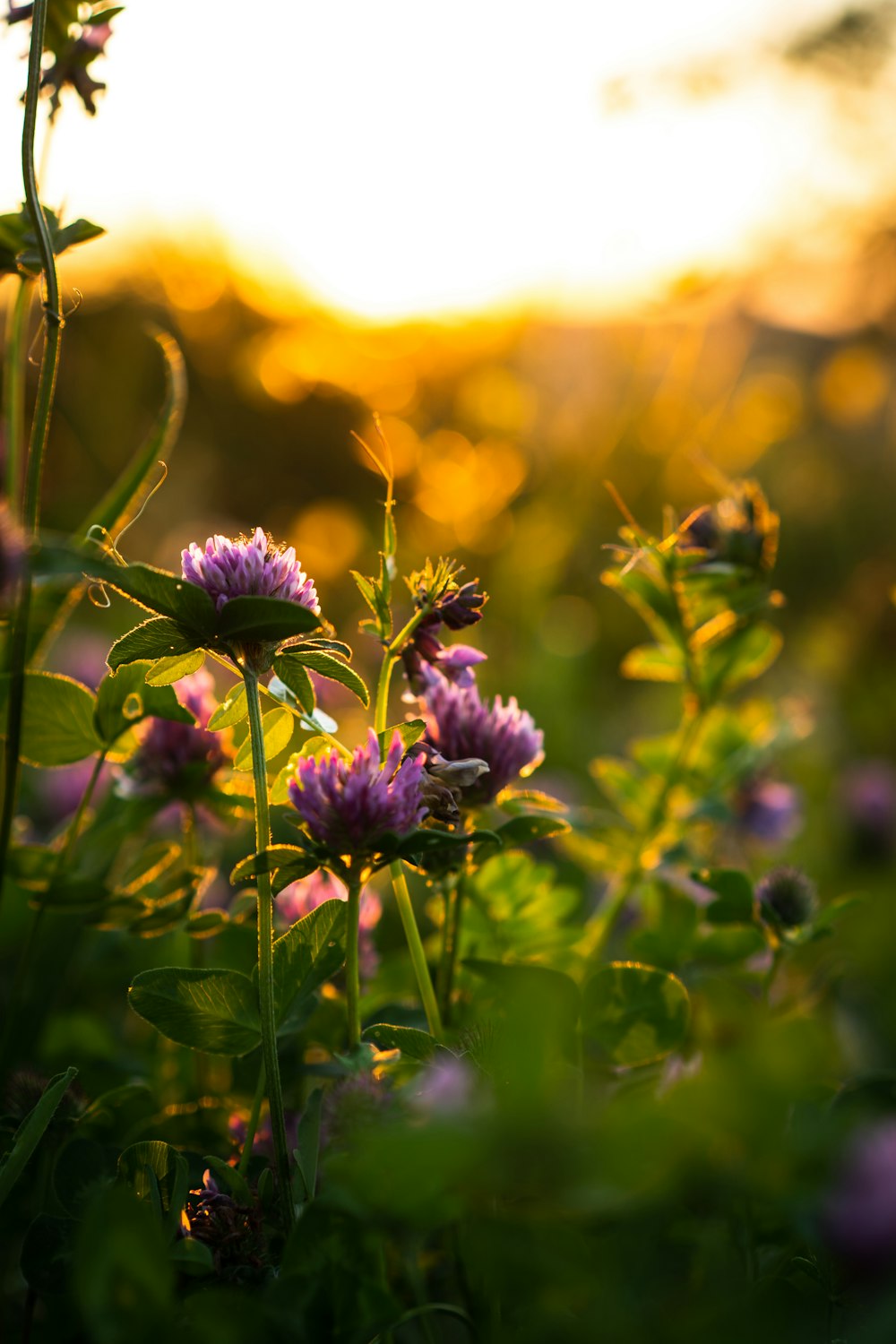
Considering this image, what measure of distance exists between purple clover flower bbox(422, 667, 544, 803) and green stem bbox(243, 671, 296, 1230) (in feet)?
0.39

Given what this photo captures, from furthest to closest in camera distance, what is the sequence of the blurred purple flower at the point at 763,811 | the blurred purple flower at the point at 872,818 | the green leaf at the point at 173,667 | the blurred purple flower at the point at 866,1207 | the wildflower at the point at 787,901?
the blurred purple flower at the point at 872,818 < the blurred purple flower at the point at 763,811 < the wildflower at the point at 787,901 < the green leaf at the point at 173,667 < the blurred purple flower at the point at 866,1207

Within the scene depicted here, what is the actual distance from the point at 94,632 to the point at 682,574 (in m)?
1.56

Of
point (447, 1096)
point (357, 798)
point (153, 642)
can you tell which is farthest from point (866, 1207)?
point (153, 642)

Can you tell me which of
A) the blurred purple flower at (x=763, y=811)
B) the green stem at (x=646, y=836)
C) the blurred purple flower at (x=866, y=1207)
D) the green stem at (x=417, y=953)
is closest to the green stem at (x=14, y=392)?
the green stem at (x=417, y=953)

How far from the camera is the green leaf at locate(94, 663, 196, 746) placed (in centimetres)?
57

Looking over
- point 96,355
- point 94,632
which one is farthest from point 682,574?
point 96,355

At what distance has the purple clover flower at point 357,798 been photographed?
41cm

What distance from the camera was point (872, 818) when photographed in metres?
1.49

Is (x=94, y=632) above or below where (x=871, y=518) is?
below

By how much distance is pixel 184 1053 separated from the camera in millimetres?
636

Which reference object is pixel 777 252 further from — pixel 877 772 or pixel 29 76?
pixel 29 76

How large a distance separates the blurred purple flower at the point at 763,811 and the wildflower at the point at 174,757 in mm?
644

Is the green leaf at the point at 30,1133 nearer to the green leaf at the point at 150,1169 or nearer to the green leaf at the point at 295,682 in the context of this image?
the green leaf at the point at 150,1169

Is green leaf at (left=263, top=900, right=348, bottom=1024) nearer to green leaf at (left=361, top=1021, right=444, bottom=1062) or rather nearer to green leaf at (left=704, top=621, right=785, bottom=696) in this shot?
green leaf at (left=361, top=1021, right=444, bottom=1062)
